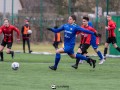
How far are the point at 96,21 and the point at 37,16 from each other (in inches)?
208

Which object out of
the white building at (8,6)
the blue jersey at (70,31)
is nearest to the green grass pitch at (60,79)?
the blue jersey at (70,31)

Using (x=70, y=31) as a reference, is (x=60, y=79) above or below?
below

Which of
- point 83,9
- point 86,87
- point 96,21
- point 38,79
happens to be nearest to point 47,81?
point 38,79

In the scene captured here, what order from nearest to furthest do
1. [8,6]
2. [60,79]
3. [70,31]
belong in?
[60,79]
[70,31]
[8,6]

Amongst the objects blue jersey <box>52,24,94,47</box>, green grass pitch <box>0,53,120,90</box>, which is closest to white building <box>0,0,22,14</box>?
blue jersey <box>52,24,94,47</box>

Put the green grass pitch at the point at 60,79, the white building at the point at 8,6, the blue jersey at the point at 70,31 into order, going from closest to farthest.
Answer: the green grass pitch at the point at 60,79 → the blue jersey at the point at 70,31 → the white building at the point at 8,6

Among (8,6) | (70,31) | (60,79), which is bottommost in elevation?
(8,6)

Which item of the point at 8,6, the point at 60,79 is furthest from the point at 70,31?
the point at 8,6

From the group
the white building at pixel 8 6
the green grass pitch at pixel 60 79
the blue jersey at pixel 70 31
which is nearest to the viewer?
the green grass pitch at pixel 60 79

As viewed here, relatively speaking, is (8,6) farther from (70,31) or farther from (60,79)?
(60,79)

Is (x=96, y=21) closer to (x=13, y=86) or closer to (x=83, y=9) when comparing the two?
(x=83, y=9)

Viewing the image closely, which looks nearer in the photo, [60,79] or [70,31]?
[60,79]

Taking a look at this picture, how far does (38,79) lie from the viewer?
17156mm

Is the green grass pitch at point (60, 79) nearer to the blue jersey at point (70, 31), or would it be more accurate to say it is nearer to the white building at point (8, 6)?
the blue jersey at point (70, 31)
